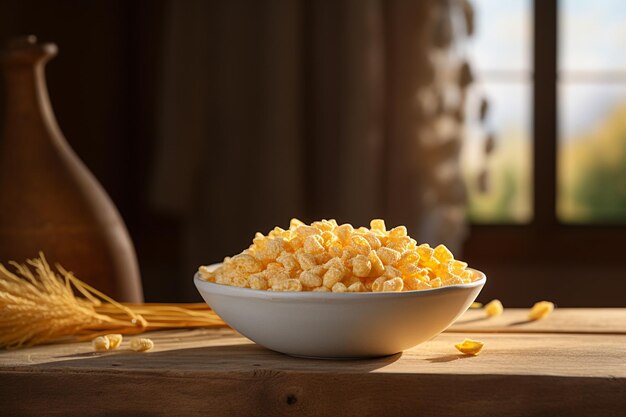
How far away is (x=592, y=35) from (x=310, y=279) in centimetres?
261

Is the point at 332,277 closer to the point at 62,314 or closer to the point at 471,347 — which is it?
the point at 471,347

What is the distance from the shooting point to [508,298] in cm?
321

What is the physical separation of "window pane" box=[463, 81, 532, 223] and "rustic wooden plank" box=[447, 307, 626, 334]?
188 cm

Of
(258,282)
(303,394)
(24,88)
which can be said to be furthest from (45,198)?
(303,394)

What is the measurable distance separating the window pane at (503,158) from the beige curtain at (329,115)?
15.0 inches

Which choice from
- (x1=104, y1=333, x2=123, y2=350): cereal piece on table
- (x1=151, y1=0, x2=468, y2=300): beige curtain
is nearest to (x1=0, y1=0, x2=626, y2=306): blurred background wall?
(x1=151, y1=0, x2=468, y2=300): beige curtain

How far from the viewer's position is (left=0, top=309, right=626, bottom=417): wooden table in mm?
949

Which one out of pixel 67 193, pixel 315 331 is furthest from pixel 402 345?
pixel 67 193

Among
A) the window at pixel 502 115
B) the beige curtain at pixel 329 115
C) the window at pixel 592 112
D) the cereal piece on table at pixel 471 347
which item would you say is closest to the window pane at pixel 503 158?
the window at pixel 502 115

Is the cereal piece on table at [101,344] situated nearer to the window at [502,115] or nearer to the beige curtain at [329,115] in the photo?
the beige curtain at [329,115]

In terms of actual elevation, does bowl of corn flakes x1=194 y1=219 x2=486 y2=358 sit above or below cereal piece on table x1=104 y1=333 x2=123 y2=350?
above

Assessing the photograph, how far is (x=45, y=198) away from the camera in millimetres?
1358

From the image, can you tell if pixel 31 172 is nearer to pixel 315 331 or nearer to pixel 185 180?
pixel 315 331

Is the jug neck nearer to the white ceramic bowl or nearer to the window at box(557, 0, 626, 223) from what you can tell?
the white ceramic bowl
